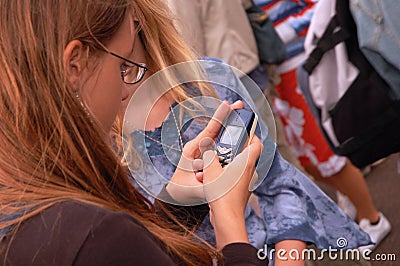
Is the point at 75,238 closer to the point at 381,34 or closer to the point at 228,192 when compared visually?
the point at 228,192

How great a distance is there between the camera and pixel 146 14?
1160 mm

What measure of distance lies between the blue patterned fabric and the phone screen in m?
0.15

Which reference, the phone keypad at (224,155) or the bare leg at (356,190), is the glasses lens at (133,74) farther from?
the bare leg at (356,190)

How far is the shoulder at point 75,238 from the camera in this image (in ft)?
2.61

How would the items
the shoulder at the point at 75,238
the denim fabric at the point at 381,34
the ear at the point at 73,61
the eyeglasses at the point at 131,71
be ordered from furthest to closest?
1. the denim fabric at the point at 381,34
2. the eyeglasses at the point at 131,71
3. the ear at the point at 73,61
4. the shoulder at the point at 75,238

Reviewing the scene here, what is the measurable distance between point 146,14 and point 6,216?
47cm

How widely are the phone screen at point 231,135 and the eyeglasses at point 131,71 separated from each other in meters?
0.17

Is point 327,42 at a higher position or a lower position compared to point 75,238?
lower

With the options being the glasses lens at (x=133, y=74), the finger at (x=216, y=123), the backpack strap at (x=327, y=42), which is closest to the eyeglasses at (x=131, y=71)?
the glasses lens at (x=133, y=74)

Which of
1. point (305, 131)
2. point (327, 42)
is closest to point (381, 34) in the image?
point (327, 42)

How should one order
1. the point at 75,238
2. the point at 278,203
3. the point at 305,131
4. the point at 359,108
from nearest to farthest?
the point at 75,238
the point at 278,203
the point at 359,108
the point at 305,131

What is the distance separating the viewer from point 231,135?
1.08 metres

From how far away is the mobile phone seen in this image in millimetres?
1066

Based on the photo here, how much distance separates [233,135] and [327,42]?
36.4 inches
